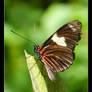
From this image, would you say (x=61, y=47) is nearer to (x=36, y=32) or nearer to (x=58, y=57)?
(x=58, y=57)

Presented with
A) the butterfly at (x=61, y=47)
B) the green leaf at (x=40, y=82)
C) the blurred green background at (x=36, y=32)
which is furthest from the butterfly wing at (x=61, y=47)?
the blurred green background at (x=36, y=32)

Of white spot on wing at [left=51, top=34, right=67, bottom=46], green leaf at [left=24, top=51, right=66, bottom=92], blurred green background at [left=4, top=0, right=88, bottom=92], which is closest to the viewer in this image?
green leaf at [left=24, top=51, right=66, bottom=92]

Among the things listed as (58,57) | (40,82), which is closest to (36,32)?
(58,57)

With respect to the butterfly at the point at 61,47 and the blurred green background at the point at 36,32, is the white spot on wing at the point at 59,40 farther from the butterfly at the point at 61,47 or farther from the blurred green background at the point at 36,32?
the blurred green background at the point at 36,32

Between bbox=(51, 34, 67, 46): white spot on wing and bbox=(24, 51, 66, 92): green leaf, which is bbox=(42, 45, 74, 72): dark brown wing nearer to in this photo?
bbox=(51, 34, 67, 46): white spot on wing

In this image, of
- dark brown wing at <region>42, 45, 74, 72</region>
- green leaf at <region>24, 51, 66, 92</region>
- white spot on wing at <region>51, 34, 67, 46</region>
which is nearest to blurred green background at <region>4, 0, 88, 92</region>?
dark brown wing at <region>42, 45, 74, 72</region>

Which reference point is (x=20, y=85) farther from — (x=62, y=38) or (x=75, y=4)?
(x=75, y=4)

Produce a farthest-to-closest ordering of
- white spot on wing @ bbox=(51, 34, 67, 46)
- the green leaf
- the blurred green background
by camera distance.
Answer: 1. the blurred green background
2. white spot on wing @ bbox=(51, 34, 67, 46)
3. the green leaf
